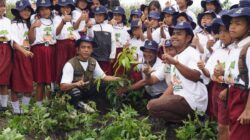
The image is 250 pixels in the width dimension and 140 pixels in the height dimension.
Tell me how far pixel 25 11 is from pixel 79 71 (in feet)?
3.99

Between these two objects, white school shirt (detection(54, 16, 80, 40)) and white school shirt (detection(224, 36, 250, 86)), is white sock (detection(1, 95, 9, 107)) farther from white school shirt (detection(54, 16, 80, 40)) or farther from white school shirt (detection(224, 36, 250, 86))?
white school shirt (detection(224, 36, 250, 86))

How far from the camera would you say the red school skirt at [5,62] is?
20.8 feet

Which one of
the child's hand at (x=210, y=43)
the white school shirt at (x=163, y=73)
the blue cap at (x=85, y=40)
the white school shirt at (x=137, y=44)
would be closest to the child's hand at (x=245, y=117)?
the child's hand at (x=210, y=43)

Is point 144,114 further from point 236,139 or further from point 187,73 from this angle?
point 236,139

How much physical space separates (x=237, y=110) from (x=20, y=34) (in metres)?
3.76

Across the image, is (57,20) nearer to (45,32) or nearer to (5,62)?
(45,32)

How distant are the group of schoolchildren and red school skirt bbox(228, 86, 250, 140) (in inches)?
25.6

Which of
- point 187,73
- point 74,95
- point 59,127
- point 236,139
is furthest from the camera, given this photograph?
point 74,95

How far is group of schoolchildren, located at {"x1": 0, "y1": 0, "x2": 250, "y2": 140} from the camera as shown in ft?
17.6

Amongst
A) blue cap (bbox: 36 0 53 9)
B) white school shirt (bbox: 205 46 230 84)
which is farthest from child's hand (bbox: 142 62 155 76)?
blue cap (bbox: 36 0 53 9)

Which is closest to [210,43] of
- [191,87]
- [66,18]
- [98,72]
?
[191,87]

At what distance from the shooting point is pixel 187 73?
5.26 m

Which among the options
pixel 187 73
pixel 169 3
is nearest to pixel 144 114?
pixel 187 73

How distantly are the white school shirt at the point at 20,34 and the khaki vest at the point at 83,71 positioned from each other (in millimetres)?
794
